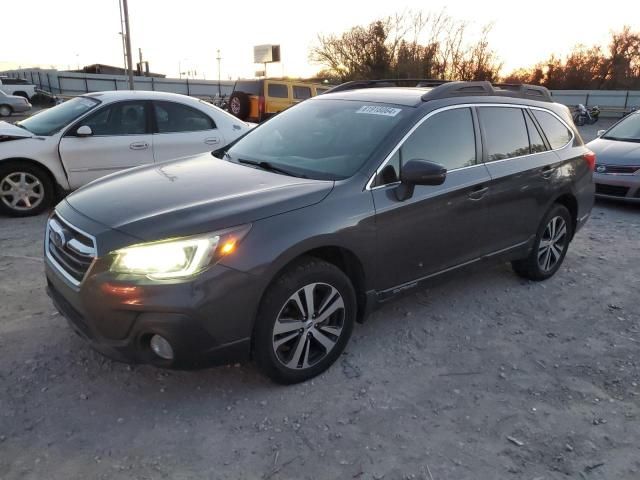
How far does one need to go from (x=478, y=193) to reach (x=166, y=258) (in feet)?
7.87

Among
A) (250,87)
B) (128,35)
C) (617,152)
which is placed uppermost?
(128,35)

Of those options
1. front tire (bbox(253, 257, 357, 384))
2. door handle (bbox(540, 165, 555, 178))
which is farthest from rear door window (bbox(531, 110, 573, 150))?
front tire (bbox(253, 257, 357, 384))

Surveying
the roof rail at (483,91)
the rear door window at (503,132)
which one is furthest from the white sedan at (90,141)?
the rear door window at (503,132)

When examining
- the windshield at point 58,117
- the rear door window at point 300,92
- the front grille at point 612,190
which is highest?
the rear door window at point 300,92

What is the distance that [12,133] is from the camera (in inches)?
256

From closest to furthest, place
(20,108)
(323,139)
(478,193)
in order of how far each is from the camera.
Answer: (323,139) < (478,193) < (20,108)

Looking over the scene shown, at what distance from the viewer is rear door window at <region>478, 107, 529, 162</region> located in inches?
165

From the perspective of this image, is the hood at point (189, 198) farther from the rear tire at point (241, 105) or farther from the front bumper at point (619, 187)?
the rear tire at point (241, 105)

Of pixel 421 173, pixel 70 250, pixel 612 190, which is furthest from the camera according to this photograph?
pixel 612 190

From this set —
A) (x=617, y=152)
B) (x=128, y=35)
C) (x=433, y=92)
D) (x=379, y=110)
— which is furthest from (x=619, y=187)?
(x=128, y=35)

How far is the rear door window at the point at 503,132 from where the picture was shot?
4180 millimetres

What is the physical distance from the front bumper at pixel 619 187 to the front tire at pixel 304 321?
256 inches

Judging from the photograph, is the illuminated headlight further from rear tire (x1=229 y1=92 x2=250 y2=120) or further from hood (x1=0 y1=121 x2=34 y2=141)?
rear tire (x1=229 y1=92 x2=250 y2=120)

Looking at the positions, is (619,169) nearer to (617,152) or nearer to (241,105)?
(617,152)
